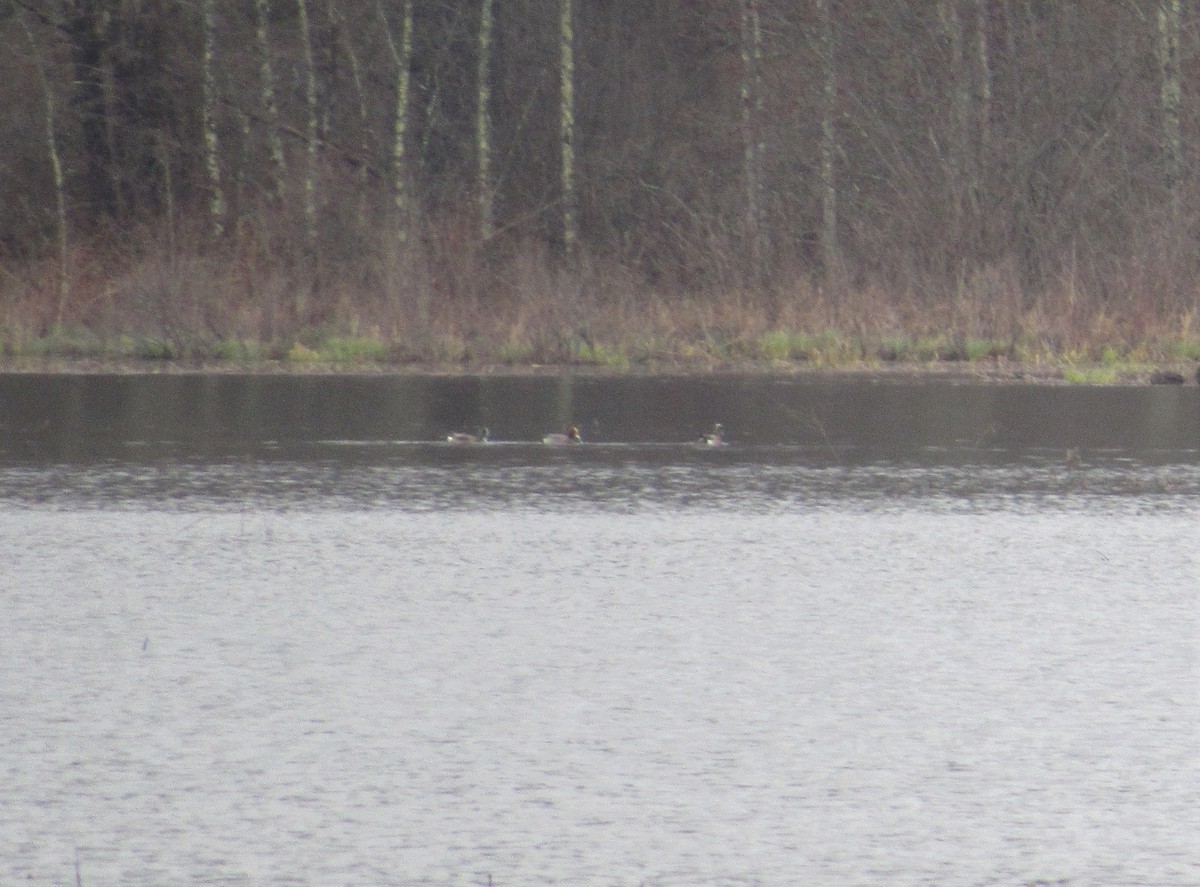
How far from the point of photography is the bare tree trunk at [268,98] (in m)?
31.9

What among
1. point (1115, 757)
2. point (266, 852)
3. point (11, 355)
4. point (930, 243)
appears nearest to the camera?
point (266, 852)

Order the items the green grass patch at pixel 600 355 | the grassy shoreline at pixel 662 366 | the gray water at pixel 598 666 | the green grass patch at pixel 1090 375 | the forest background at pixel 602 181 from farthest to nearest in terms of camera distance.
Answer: the forest background at pixel 602 181
the green grass patch at pixel 600 355
the grassy shoreline at pixel 662 366
the green grass patch at pixel 1090 375
the gray water at pixel 598 666

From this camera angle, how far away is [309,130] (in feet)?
105

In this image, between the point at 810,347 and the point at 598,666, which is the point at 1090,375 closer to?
the point at 810,347

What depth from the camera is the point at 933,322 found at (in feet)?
74.8

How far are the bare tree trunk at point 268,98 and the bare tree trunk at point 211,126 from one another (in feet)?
2.59

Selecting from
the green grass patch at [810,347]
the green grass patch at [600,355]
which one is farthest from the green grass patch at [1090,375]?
the green grass patch at [600,355]

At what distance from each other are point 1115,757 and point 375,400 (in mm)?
12390

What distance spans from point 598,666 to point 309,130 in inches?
1022

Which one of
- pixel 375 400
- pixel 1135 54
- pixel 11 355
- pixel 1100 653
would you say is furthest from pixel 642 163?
pixel 1100 653

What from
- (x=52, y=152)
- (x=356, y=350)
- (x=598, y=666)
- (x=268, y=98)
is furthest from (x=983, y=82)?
(x=598, y=666)

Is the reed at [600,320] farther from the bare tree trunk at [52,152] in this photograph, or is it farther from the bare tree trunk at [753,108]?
the bare tree trunk at [52,152]

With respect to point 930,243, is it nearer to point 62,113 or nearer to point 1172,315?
point 1172,315

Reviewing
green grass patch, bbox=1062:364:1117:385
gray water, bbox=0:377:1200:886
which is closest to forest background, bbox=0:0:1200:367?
green grass patch, bbox=1062:364:1117:385
